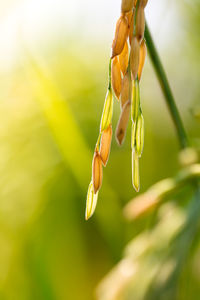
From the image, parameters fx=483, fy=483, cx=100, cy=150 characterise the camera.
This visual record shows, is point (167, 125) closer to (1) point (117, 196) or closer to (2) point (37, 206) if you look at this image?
(1) point (117, 196)

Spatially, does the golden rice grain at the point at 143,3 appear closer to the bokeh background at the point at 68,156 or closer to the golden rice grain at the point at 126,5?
the golden rice grain at the point at 126,5

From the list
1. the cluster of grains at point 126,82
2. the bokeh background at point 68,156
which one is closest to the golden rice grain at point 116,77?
the cluster of grains at point 126,82

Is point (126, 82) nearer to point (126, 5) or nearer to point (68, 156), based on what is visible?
point (126, 5)

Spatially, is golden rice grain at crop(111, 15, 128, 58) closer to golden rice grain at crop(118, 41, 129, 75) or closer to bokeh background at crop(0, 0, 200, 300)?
golden rice grain at crop(118, 41, 129, 75)

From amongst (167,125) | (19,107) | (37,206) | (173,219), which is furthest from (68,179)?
(173,219)

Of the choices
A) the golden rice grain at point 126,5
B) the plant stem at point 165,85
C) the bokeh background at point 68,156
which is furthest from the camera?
the bokeh background at point 68,156

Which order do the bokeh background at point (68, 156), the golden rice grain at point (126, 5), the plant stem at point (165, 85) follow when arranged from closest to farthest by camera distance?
1. the golden rice grain at point (126, 5)
2. the plant stem at point (165, 85)
3. the bokeh background at point (68, 156)

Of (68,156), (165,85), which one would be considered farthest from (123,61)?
(68,156)

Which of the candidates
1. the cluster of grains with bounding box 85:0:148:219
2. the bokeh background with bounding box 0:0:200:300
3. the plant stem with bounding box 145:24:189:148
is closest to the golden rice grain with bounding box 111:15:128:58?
the cluster of grains with bounding box 85:0:148:219
